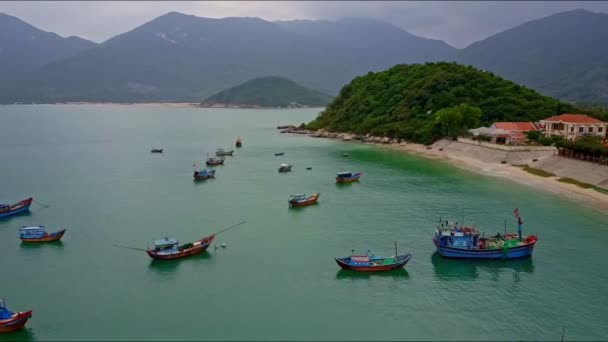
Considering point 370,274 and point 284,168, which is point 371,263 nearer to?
point 370,274

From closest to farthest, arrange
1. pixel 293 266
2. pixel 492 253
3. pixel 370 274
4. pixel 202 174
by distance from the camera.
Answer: pixel 370 274 < pixel 293 266 < pixel 492 253 < pixel 202 174

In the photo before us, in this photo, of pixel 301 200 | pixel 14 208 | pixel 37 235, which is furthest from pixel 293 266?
pixel 14 208

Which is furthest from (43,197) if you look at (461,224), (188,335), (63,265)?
(461,224)

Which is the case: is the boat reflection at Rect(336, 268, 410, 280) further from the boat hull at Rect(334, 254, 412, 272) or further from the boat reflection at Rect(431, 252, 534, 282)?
the boat reflection at Rect(431, 252, 534, 282)

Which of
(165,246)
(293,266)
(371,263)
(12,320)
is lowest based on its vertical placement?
(12,320)

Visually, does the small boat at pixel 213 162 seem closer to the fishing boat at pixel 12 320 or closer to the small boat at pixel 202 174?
the small boat at pixel 202 174
